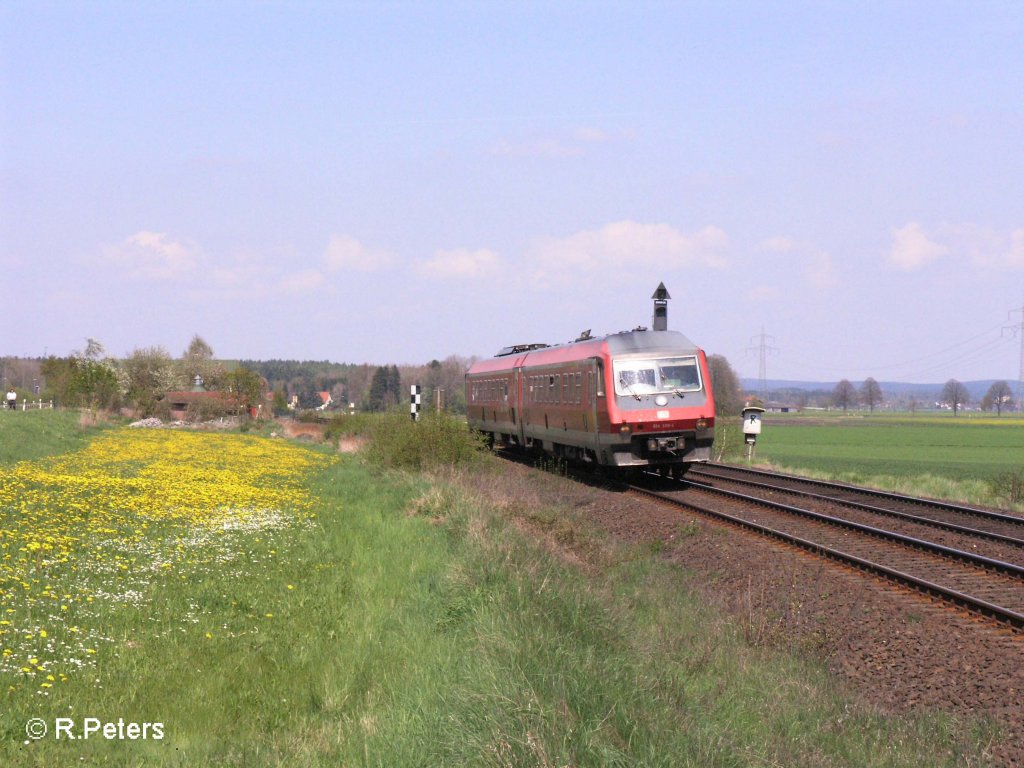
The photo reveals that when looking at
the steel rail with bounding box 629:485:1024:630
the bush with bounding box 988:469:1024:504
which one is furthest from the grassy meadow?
the bush with bounding box 988:469:1024:504

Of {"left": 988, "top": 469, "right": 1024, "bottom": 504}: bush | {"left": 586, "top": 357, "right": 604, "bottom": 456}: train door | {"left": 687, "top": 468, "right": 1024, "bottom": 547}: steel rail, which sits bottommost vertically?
{"left": 988, "top": 469, "right": 1024, "bottom": 504}: bush

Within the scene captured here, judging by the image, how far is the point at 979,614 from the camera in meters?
10.4

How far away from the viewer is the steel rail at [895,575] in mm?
10117

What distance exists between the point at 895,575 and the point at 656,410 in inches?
Result: 396

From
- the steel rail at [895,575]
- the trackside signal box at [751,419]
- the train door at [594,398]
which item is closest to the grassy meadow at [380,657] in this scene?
the steel rail at [895,575]

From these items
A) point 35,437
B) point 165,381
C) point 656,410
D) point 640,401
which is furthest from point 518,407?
point 165,381

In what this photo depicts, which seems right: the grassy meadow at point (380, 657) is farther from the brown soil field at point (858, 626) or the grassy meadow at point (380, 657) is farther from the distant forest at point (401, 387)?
the distant forest at point (401, 387)

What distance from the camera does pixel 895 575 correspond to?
39.0 ft

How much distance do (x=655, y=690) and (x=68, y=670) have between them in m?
4.03

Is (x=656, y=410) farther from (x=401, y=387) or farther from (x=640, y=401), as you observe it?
(x=401, y=387)

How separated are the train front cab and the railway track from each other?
881 mm

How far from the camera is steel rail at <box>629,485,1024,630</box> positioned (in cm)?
1012

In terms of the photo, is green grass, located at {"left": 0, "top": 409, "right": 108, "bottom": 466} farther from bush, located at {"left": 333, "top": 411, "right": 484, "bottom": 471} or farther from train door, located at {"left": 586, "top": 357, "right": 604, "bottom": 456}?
train door, located at {"left": 586, "top": 357, "right": 604, "bottom": 456}

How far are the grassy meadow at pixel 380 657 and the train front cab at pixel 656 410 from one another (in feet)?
21.7
